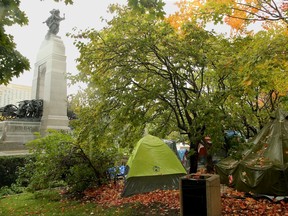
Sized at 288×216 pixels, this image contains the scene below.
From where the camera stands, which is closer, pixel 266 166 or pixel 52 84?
pixel 266 166

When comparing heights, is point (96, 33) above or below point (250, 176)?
above

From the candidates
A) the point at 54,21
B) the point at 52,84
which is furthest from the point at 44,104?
the point at 54,21

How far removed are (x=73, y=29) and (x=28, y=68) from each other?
1.98 meters

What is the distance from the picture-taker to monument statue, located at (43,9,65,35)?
18.0 m

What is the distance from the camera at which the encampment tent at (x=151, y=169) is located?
27.5ft

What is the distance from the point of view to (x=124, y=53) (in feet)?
22.1

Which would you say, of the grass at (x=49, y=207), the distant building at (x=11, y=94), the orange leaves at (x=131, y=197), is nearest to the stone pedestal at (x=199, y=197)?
the orange leaves at (x=131, y=197)

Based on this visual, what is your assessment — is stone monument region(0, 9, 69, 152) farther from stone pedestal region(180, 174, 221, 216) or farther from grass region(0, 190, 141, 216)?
stone pedestal region(180, 174, 221, 216)

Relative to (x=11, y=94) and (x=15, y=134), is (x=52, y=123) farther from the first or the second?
(x=11, y=94)

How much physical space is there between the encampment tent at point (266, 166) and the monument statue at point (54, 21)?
15.5 m

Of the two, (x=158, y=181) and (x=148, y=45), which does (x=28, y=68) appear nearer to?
(x=148, y=45)

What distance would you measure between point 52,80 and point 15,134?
4.21 metres

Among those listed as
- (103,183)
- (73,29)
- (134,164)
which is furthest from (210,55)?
(103,183)

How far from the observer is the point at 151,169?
858cm
